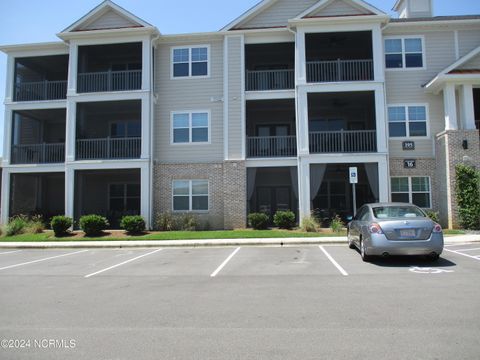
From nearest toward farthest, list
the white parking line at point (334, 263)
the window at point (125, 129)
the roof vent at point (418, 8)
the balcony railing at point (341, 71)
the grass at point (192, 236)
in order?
1. the white parking line at point (334, 263)
2. the grass at point (192, 236)
3. the balcony railing at point (341, 71)
4. the roof vent at point (418, 8)
5. the window at point (125, 129)

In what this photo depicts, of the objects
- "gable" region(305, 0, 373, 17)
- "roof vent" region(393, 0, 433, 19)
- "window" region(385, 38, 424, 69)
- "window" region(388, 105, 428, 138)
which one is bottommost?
"window" region(388, 105, 428, 138)

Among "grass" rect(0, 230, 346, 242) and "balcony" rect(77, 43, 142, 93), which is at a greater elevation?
"balcony" rect(77, 43, 142, 93)

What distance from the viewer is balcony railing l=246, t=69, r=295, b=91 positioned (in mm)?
20922

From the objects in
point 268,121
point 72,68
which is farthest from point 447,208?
point 72,68

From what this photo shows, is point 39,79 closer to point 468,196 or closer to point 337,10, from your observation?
point 337,10

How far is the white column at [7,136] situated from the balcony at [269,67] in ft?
43.7

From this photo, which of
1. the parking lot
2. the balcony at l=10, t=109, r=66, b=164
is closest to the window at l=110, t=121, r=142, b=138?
the balcony at l=10, t=109, r=66, b=164

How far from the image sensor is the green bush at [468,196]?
17297mm

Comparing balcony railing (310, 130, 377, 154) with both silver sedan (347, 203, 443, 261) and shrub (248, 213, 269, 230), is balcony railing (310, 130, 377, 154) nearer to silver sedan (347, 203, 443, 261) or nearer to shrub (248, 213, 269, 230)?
shrub (248, 213, 269, 230)

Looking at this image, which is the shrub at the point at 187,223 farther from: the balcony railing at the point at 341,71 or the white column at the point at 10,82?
the white column at the point at 10,82

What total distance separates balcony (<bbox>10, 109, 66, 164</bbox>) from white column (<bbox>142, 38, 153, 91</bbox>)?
580 centimetres

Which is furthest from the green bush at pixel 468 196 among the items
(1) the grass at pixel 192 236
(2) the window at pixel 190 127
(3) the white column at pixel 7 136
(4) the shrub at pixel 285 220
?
(3) the white column at pixel 7 136

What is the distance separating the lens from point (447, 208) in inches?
714

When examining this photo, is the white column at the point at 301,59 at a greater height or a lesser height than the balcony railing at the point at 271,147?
greater
